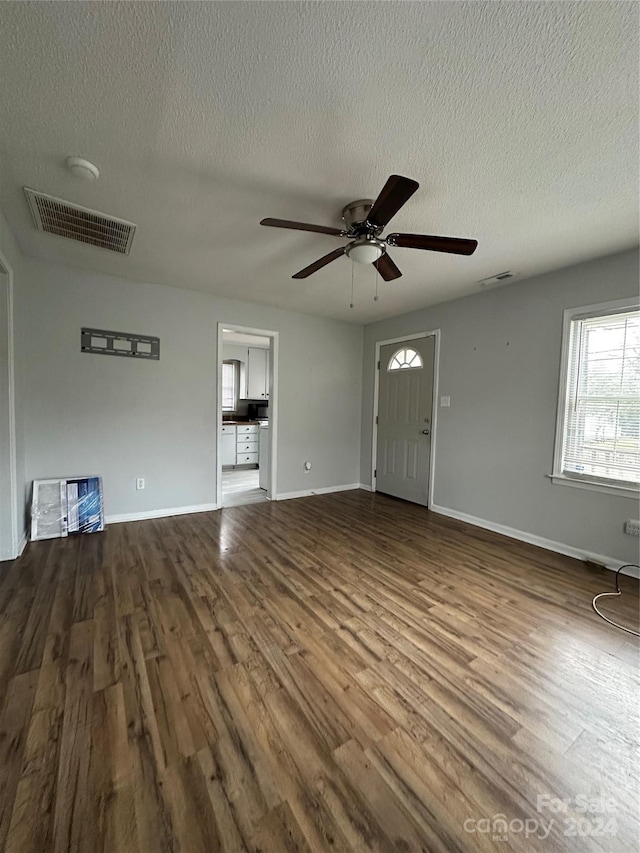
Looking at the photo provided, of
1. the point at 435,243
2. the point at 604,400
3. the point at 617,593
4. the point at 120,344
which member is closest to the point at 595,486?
the point at 604,400

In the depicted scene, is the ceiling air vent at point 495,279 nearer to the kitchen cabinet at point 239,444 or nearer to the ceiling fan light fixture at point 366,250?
the ceiling fan light fixture at point 366,250

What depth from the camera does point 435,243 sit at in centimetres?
199

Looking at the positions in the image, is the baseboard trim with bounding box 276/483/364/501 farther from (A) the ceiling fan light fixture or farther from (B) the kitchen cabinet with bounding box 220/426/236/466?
(A) the ceiling fan light fixture

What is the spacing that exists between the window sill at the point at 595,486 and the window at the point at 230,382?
5.51 meters

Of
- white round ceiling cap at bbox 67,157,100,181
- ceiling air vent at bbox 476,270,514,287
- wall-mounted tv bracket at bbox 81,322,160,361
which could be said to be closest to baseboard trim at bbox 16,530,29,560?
wall-mounted tv bracket at bbox 81,322,160,361

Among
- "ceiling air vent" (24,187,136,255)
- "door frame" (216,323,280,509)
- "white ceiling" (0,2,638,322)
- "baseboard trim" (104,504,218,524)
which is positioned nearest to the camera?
"white ceiling" (0,2,638,322)

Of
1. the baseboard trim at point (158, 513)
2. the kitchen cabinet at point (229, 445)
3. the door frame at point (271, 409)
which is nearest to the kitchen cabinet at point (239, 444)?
the kitchen cabinet at point (229, 445)

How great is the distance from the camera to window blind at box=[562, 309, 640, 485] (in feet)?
8.82

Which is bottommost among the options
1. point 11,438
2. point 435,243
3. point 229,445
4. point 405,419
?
point 229,445

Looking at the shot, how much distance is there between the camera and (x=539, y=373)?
322cm

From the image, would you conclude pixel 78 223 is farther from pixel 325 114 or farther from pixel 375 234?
pixel 375 234

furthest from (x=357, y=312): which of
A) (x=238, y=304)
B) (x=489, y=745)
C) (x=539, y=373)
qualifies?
(x=489, y=745)

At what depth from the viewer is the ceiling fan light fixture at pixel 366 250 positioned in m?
2.09

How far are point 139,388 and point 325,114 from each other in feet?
10.1
